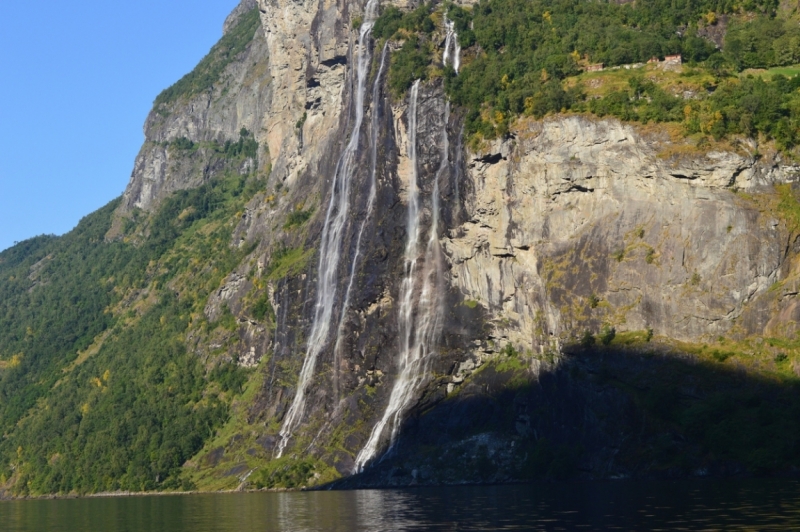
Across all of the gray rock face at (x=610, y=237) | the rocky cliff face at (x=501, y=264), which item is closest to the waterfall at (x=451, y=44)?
the rocky cliff face at (x=501, y=264)

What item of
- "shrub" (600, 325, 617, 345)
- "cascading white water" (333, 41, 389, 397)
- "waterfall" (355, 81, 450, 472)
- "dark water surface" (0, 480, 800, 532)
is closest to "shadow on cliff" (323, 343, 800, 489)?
"shrub" (600, 325, 617, 345)

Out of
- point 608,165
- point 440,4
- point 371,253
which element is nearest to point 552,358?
point 608,165

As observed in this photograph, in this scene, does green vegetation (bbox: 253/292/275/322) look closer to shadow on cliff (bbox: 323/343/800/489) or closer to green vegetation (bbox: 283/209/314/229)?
green vegetation (bbox: 283/209/314/229)

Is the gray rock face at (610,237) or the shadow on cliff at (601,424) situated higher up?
the gray rock face at (610,237)

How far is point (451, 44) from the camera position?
143375 millimetres

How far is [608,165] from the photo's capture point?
374 feet

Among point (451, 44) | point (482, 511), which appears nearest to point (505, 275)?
point (451, 44)

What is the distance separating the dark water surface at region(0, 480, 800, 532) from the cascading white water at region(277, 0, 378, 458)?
2610cm

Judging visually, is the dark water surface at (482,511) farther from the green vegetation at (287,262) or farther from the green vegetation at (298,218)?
the green vegetation at (298,218)

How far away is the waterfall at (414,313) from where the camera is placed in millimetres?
119875

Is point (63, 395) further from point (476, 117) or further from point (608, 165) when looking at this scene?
point (608, 165)

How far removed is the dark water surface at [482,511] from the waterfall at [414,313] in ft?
45.3

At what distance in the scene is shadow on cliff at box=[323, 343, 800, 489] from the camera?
306 feet

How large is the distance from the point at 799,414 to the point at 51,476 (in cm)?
11168
